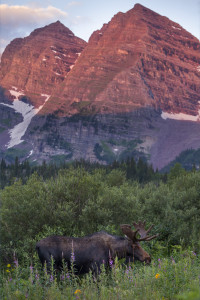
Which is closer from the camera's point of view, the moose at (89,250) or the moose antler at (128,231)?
the moose at (89,250)

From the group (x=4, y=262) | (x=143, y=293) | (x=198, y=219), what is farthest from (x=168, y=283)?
(x=198, y=219)

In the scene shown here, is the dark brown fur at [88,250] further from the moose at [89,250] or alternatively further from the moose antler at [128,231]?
the moose antler at [128,231]

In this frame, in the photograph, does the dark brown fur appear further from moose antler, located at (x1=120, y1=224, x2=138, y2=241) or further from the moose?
moose antler, located at (x1=120, y1=224, x2=138, y2=241)

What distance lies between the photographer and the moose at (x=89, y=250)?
37.7ft

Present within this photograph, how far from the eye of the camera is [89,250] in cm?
1166

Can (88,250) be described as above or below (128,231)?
below

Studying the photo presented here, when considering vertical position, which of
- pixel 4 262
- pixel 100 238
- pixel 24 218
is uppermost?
pixel 100 238

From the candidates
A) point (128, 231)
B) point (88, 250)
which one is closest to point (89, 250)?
point (88, 250)

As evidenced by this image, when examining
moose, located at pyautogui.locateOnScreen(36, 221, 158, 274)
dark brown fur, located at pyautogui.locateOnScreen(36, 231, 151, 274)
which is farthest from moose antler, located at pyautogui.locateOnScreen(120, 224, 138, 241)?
dark brown fur, located at pyautogui.locateOnScreen(36, 231, 151, 274)

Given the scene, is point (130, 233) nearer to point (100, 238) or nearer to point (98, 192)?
point (100, 238)

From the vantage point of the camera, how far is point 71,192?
19.3 meters

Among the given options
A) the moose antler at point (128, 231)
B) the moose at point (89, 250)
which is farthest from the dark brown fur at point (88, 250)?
the moose antler at point (128, 231)

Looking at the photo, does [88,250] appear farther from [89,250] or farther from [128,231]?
[128,231]

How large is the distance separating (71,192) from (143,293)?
11749 mm
